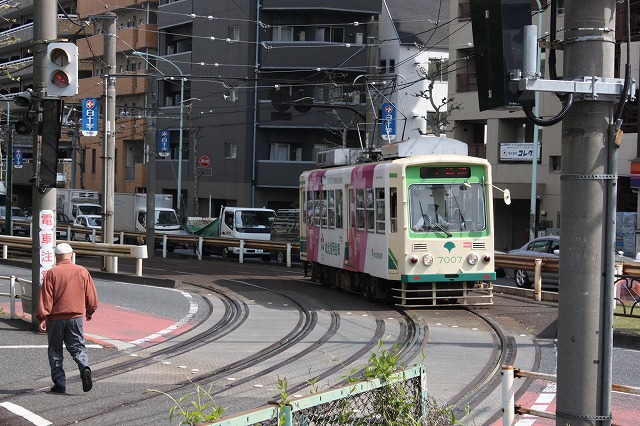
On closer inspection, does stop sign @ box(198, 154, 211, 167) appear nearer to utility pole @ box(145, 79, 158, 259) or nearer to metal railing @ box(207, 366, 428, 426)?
utility pole @ box(145, 79, 158, 259)

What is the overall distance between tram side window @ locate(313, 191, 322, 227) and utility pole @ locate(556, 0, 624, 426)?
743 inches

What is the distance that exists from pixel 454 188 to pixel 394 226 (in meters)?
1.38

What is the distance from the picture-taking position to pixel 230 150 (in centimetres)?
5769

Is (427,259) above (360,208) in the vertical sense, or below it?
below

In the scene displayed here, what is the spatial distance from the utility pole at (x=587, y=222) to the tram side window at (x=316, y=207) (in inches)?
743

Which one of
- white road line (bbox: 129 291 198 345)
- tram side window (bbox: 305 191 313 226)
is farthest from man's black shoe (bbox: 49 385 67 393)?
tram side window (bbox: 305 191 313 226)

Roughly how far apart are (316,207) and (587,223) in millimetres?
19366

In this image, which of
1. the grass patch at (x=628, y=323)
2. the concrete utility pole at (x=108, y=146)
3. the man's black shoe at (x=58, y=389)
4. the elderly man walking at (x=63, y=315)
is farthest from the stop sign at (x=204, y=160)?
the man's black shoe at (x=58, y=389)

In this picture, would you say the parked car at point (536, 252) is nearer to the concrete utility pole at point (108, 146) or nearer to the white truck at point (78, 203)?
the concrete utility pole at point (108, 146)

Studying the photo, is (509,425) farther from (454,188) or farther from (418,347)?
(454,188)

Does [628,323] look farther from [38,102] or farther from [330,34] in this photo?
[330,34]

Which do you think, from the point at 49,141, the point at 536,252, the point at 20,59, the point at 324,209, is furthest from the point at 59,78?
the point at 20,59

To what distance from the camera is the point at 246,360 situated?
1331 centimetres

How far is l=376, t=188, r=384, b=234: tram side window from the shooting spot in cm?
1962
